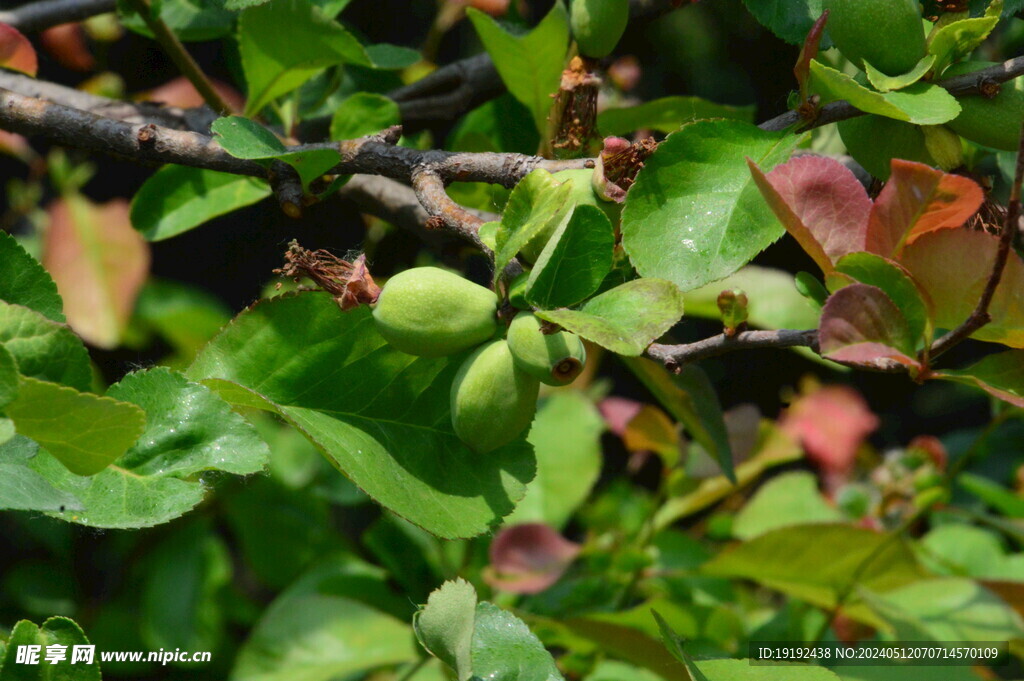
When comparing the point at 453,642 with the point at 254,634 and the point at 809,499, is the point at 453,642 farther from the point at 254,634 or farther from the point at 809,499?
the point at 809,499

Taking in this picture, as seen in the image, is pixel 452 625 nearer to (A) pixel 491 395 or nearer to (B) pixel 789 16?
(A) pixel 491 395

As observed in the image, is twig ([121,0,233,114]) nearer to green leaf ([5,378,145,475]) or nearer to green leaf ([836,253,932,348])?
green leaf ([5,378,145,475])

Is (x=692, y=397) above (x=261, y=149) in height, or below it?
below

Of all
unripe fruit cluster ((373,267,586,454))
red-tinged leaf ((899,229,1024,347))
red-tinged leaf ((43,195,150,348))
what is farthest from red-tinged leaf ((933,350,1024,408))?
red-tinged leaf ((43,195,150,348))

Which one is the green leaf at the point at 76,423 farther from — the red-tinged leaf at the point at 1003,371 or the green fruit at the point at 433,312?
the red-tinged leaf at the point at 1003,371

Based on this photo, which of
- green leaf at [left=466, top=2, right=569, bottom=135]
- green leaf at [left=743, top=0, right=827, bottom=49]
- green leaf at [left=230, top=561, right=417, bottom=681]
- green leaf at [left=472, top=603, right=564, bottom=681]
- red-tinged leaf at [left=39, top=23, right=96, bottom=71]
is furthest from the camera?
red-tinged leaf at [left=39, top=23, right=96, bottom=71]

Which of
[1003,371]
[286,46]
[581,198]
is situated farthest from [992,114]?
[286,46]
